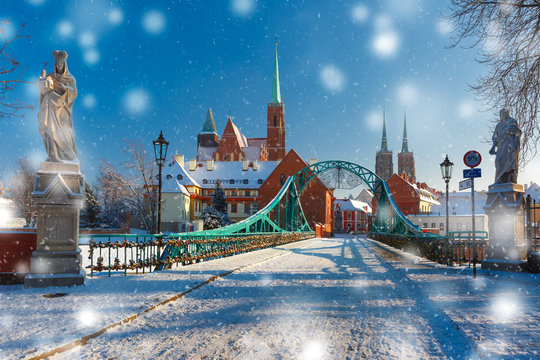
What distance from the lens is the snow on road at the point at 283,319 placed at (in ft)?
12.3

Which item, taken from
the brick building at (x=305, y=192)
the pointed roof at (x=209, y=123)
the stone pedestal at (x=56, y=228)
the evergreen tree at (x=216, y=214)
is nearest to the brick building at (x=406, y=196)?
the brick building at (x=305, y=192)

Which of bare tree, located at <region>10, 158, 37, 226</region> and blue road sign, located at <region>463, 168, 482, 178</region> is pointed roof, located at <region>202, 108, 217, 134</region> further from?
blue road sign, located at <region>463, 168, 482, 178</region>

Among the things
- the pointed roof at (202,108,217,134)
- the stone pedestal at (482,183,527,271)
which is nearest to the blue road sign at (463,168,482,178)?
the stone pedestal at (482,183,527,271)

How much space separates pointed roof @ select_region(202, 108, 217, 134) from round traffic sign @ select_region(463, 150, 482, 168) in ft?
311

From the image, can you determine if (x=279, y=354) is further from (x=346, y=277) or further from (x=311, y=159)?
(x=311, y=159)

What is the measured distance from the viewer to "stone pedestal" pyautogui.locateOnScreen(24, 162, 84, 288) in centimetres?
711

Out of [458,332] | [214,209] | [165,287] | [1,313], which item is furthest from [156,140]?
[214,209]

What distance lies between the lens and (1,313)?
5.02m

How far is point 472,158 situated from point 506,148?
1285mm

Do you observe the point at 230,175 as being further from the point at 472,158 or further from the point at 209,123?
the point at 472,158

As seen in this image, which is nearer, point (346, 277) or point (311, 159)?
point (346, 277)

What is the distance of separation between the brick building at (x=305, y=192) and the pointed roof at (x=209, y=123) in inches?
1841

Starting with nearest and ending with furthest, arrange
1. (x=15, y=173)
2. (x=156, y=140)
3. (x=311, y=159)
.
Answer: (x=156, y=140)
(x=15, y=173)
(x=311, y=159)

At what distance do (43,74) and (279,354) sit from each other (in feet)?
22.9
